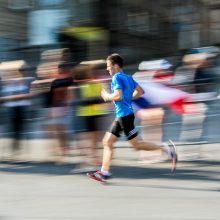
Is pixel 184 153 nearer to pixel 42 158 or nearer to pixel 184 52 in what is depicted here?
pixel 42 158

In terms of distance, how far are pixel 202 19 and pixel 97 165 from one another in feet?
57.5

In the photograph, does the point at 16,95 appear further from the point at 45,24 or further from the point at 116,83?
the point at 45,24

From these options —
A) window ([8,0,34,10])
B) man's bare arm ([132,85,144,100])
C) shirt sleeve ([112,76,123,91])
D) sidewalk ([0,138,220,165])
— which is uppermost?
window ([8,0,34,10])

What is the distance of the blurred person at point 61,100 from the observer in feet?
30.8

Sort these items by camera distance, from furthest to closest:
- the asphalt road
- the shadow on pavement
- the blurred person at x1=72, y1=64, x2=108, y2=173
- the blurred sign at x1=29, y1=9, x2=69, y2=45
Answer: the blurred sign at x1=29, y1=9, x2=69, y2=45 < the blurred person at x1=72, y1=64, x2=108, y2=173 < the shadow on pavement < the asphalt road

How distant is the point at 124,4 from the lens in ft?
81.0

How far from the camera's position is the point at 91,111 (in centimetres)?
888

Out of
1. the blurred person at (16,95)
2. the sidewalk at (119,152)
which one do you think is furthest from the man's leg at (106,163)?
the blurred person at (16,95)

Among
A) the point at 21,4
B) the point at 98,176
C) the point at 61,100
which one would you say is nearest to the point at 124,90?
the point at 98,176

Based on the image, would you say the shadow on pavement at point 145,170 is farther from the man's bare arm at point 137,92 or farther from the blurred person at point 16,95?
the man's bare arm at point 137,92

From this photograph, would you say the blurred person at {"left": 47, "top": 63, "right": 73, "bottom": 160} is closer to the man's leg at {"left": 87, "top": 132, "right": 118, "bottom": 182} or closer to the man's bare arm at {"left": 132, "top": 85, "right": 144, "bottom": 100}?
the man's bare arm at {"left": 132, "top": 85, "right": 144, "bottom": 100}

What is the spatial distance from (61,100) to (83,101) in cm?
66

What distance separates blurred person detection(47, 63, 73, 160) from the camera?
9.40 meters

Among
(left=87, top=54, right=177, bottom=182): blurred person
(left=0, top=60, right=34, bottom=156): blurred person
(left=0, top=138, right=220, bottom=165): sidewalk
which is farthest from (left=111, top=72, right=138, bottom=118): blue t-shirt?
(left=0, top=60, right=34, bottom=156): blurred person
